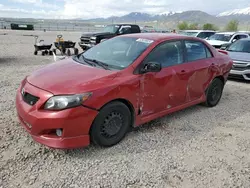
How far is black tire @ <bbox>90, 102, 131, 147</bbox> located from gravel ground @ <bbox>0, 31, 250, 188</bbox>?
154 millimetres

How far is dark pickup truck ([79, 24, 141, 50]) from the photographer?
1441 centimetres

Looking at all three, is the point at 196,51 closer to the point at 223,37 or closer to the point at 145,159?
the point at 145,159

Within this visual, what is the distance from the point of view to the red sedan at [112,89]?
2.96 metres

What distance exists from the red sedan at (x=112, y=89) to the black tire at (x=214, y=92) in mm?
293

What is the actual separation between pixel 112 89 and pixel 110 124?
518 millimetres

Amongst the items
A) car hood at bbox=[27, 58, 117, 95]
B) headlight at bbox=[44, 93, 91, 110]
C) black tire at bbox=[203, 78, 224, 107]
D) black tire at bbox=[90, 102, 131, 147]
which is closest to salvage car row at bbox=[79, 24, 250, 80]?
black tire at bbox=[203, 78, 224, 107]

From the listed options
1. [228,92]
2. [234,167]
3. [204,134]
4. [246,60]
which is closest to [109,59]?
[204,134]

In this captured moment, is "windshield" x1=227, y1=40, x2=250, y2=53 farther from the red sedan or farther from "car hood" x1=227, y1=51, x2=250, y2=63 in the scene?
the red sedan

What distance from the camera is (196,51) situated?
474cm

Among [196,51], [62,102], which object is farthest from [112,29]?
[62,102]

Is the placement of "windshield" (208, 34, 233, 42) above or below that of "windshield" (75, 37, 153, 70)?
above

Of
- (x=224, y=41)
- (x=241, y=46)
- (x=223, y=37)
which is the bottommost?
(x=241, y=46)

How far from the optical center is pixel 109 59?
3.91 m

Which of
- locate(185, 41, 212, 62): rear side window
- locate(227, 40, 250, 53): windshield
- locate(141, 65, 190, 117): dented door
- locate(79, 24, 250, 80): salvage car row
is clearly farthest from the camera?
locate(227, 40, 250, 53): windshield
